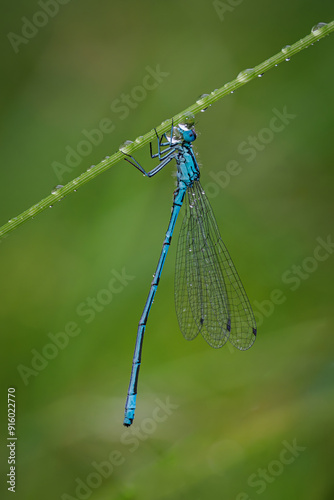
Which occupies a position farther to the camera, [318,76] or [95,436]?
[318,76]

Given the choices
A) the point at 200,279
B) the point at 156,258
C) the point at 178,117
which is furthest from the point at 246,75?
the point at 156,258

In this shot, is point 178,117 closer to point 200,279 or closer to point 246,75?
point 246,75

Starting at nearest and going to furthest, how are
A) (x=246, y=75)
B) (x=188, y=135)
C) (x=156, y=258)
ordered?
(x=246, y=75) → (x=188, y=135) → (x=156, y=258)

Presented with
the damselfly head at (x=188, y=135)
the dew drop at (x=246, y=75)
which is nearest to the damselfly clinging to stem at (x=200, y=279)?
the damselfly head at (x=188, y=135)

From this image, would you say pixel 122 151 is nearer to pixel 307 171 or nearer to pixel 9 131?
pixel 9 131

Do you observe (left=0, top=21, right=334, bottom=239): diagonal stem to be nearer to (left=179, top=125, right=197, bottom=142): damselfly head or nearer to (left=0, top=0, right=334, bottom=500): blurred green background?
(left=179, top=125, right=197, bottom=142): damselfly head

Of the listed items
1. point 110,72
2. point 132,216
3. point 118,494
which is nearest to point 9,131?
point 110,72

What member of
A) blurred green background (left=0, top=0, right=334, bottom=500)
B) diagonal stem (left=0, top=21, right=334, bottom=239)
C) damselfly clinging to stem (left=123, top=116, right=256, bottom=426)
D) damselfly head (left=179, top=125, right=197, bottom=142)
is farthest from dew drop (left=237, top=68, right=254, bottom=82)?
blurred green background (left=0, top=0, right=334, bottom=500)
